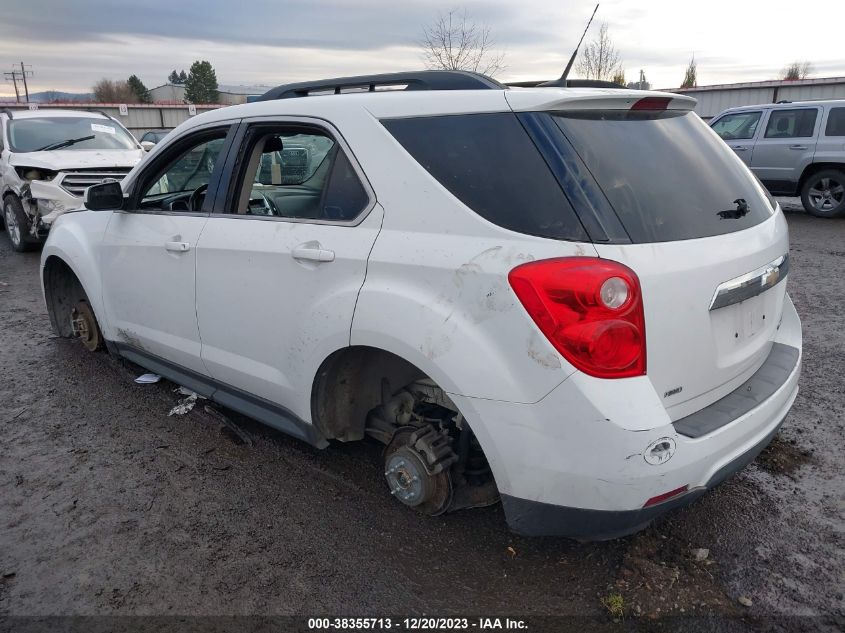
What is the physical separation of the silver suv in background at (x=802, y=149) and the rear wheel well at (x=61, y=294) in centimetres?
1174

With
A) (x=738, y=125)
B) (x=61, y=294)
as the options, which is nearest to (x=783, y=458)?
(x=61, y=294)

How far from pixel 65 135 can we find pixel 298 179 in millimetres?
8326

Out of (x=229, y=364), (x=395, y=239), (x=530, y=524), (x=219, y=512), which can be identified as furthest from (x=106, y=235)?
(x=530, y=524)

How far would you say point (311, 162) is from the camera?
3.27 meters

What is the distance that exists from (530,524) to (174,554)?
1.49 meters

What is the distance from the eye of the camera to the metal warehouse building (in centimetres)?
2483

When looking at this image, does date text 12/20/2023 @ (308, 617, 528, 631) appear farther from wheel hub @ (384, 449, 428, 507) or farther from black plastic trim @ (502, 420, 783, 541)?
wheel hub @ (384, 449, 428, 507)

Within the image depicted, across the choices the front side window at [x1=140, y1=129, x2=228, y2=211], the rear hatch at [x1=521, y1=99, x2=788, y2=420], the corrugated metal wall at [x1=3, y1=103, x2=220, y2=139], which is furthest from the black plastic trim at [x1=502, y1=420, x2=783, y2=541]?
the corrugated metal wall at [x1=3, y1=103, x2=220, y2=139]

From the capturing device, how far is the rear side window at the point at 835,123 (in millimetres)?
11359

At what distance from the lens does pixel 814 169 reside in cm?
1179

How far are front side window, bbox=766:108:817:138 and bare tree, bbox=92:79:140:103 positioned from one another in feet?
257

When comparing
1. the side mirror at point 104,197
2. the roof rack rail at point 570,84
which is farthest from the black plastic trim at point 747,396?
the side mirror at point 104,197

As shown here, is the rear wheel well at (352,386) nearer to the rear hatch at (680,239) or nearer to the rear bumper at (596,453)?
the rear bumper at (596,453)

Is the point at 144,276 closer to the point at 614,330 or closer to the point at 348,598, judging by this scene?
the point at 348,598
